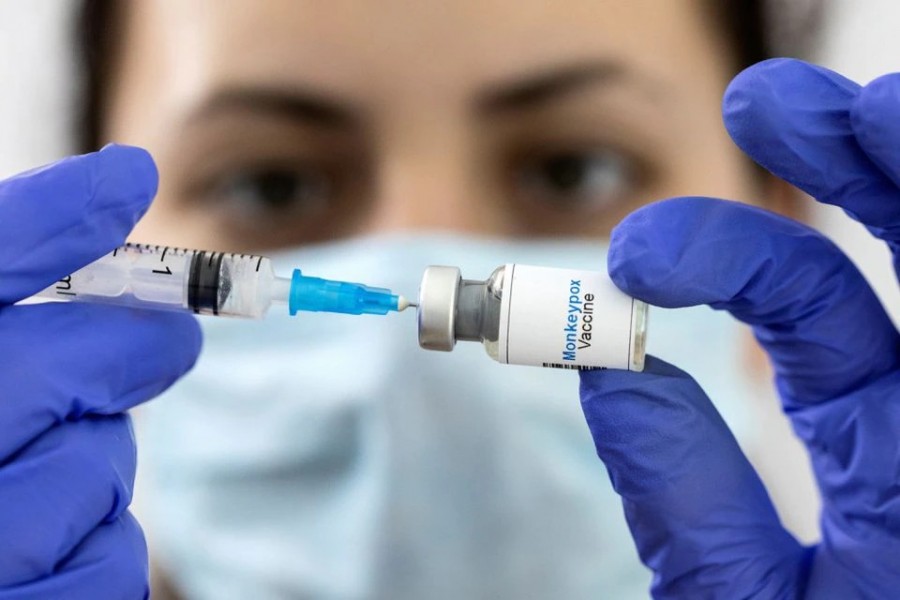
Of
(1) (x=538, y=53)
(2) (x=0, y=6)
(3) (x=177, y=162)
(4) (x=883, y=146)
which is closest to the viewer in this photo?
(4) (x=883, y=146)

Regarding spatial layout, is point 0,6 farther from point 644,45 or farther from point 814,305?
point 814,305

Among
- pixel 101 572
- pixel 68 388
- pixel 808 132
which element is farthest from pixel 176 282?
pixel 808 132

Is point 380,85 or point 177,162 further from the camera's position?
point 177,162

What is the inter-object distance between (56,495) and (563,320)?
18.5 inches

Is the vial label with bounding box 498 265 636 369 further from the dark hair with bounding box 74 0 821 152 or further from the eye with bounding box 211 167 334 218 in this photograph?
the dark hair with bounding box 74 0 821 152

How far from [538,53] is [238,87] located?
1.37ft

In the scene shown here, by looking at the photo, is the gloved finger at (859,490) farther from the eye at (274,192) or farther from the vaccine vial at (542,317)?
the eye at (274,192)

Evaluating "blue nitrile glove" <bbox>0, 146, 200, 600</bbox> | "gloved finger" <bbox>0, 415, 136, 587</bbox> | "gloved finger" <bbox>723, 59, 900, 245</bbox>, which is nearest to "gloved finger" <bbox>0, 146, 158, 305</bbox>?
"blue nitrile glove" <bbox>0, 146, 200, 600</bbox>

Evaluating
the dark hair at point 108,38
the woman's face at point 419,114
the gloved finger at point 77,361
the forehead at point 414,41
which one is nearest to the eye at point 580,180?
the woman's face at point 419,114

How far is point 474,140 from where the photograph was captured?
114 centimetres

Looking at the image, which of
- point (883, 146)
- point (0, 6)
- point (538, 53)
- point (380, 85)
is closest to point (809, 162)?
point (883, 146)

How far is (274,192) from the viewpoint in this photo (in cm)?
126

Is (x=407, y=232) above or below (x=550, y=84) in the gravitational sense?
below

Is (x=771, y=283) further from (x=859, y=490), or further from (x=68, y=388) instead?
(x=68, y=388)
